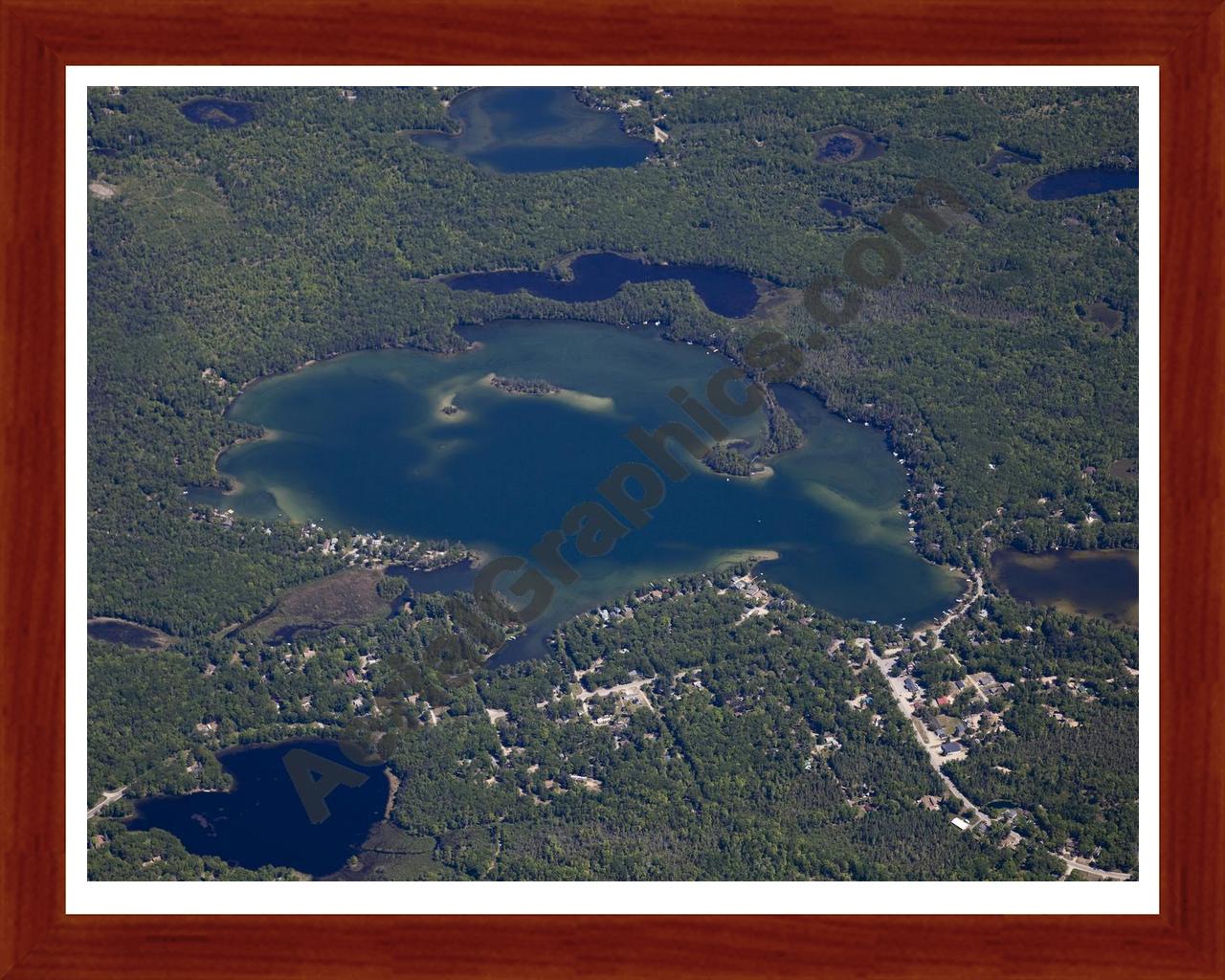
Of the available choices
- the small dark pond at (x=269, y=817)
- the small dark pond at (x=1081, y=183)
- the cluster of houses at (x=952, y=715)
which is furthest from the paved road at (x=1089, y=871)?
the small dark pond at (x=1081, y=183)

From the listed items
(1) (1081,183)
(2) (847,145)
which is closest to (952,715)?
(1) (1081,183)

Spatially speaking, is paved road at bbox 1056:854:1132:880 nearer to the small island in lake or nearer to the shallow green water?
the shallow green water

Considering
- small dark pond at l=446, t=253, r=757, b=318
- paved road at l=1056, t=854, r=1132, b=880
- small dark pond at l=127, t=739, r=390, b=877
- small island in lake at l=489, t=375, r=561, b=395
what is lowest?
paved road at l=1056, t=854, r=1132, b=880

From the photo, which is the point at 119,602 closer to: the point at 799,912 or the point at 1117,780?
the point at 1117,780

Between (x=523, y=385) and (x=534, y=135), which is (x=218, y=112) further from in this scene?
(x=523, y=385)

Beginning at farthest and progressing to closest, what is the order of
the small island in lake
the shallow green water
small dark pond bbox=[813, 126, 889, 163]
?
small dark pond bbox=[813, 126, 889, 163]
the small island in lake
the shallow green water

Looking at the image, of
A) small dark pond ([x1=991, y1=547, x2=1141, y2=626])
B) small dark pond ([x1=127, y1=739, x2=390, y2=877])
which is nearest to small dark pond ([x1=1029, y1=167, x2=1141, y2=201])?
small dark pond ([x1=991, y1=547, x2=1141, y2=626])

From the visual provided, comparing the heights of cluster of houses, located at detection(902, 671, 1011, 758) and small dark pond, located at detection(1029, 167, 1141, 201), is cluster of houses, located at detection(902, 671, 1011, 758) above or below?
below
